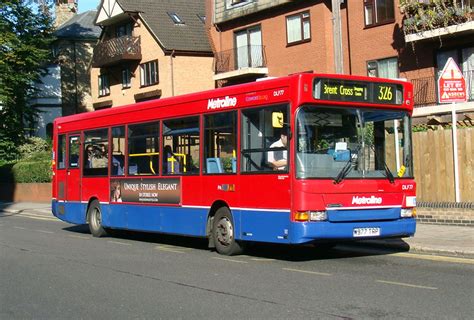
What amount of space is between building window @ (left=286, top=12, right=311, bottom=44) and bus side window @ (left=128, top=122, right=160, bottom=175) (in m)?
15.6

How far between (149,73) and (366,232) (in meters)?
30.7

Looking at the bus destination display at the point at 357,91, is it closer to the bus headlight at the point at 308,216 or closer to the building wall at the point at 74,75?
the bus headlight at the point at 308,216

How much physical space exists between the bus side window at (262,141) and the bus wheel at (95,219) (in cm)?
598

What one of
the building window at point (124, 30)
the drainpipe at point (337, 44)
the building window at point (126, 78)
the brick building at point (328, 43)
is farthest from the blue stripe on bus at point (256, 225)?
the building window at point (124, 30)

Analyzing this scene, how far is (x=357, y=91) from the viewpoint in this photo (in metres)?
10.6

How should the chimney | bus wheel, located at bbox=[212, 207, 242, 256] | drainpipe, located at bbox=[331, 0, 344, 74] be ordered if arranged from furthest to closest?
1. the chimney
2. drainpipe, located at bbox=[331, 0, 344, 74]
3. bus wheel, located at bbox=[212, 207, 242, 256]

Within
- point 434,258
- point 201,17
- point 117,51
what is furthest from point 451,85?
point 117,51

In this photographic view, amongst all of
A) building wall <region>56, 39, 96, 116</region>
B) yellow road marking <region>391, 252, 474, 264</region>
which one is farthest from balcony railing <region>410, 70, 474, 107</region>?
building wall <region>56, 39, 96, 116</region>

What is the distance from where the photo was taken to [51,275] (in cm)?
998

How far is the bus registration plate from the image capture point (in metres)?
10.3

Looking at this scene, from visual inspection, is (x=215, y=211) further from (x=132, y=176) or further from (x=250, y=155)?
(x=132, y=176)

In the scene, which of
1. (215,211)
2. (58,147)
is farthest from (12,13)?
(215,211)

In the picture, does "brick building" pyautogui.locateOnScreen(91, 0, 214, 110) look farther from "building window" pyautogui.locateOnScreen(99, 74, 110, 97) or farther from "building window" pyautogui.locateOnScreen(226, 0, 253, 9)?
"building window" pyautogui.locateOnScreen(226, 0, 253, 9)

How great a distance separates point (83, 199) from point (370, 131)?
8463mm
